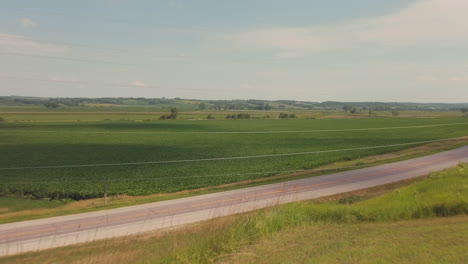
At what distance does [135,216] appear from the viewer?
18.4m

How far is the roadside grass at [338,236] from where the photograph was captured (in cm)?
584

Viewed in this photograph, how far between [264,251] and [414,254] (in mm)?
2466

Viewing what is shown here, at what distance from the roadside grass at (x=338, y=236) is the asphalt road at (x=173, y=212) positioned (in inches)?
90.1

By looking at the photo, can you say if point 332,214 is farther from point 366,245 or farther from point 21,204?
point 21,204

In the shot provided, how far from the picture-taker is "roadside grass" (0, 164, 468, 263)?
5.84 metres

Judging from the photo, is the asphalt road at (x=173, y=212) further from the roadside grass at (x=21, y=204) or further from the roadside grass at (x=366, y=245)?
the roadside grass at (x=21, y=204)

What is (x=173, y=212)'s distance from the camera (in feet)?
61.8

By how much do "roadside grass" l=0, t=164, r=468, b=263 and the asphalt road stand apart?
2289mm

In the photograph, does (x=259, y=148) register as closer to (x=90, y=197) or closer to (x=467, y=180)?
(x=90, y=197)

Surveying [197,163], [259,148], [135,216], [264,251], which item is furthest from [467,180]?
[259,148]

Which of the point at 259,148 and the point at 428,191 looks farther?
the point at 259,148

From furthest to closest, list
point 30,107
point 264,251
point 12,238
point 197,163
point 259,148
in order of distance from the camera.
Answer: point 30,107 → point 259,148 → point 197,163 → point 12,238 → point 264,251

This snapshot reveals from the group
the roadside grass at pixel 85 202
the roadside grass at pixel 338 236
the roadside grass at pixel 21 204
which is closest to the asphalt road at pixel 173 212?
the roadside grass at pixel 85 202

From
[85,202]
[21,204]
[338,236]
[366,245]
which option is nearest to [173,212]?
[85,202]
